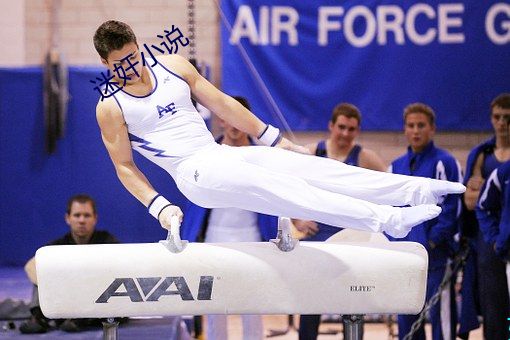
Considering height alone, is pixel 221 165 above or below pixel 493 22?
below

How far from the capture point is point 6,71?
7.83 metres

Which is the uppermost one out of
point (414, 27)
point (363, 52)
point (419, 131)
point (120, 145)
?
point (414, 27)

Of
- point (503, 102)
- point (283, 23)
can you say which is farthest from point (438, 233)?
point (283, 23)

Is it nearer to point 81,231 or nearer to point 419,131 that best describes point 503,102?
point 419,131

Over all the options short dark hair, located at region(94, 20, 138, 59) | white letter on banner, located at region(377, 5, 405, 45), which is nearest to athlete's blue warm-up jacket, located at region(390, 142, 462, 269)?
short dark hair, located at region(94, 20, 138, 59)

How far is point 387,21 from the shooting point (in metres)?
7.95

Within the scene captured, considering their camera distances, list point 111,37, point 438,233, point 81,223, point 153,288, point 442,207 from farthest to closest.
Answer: point 81,223, point 442,207, point 438,233, point 111,37, point 153,288

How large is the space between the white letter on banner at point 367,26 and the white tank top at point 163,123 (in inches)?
159

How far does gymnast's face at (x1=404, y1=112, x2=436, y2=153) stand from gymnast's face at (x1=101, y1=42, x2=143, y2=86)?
2.07 meters

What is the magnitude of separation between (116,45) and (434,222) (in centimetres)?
247

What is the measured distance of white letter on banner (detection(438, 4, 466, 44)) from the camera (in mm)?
7934

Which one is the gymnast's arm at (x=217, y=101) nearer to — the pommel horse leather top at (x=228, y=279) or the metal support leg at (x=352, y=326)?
the pommel horse leather top at (x=228, y=279)

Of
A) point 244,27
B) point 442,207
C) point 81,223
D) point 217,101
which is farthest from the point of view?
point 244,27

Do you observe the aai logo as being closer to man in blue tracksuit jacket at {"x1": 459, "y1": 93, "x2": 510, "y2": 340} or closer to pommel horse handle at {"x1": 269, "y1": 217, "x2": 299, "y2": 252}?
pommel horse handle at {"x1": 269, "y1": 217, "x2": 299, "y2": 252}
